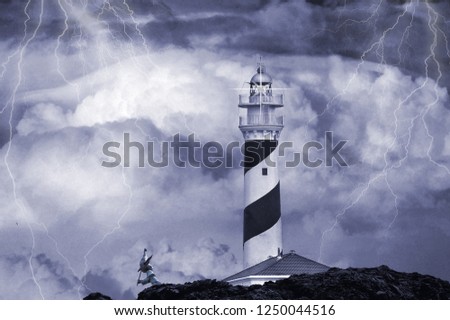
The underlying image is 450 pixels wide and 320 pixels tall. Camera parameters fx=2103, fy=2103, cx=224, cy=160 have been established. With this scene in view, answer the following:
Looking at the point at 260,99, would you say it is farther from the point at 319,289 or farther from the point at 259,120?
the point at 319,289

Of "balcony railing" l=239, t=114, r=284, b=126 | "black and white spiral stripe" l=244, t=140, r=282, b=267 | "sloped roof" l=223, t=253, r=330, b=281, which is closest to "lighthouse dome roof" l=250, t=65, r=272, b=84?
"balcony railing" l=239, t=114, r=284, b=126

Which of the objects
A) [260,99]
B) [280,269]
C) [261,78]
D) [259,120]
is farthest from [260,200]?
[261,78]

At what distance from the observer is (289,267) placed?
33406mm

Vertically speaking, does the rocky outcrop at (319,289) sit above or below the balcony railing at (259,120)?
below

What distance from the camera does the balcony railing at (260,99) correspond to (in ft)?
116

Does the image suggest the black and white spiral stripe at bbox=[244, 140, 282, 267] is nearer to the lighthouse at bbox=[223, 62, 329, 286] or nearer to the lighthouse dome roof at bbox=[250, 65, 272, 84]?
the lighthouse at bbox=[223, 62, 329, 286]

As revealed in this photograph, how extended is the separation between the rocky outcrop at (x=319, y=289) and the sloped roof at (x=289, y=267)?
2.85 m

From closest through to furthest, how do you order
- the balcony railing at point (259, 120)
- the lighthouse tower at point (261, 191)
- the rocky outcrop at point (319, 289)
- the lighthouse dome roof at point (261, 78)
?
the rocky outcrop at point (319, 289), the lighthouse tower at point (261, 191), the balcony railing at point (259, 120), the lighthouse dome roof at point (261, 78)

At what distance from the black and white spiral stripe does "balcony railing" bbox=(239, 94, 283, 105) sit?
0.74 meters

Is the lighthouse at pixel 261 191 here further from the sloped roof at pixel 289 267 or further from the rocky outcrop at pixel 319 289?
the rocky outcrop at pixel 319 289

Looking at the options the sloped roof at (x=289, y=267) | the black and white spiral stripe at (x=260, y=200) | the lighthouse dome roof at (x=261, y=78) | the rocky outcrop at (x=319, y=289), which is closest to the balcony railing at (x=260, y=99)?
the lighthouse dome roof at (x=261, y=78)

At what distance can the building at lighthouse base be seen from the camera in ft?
109
